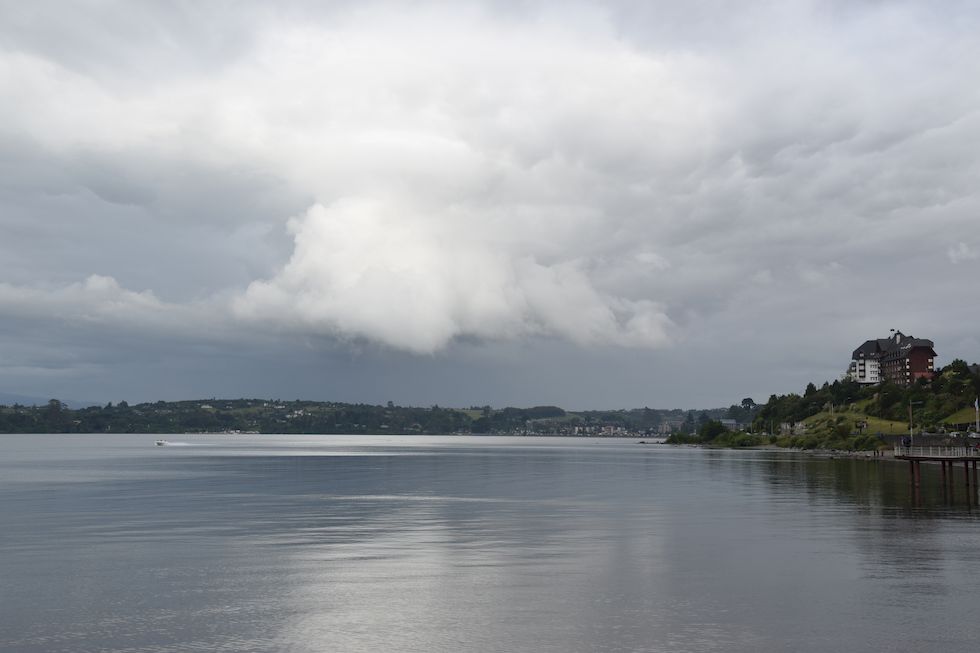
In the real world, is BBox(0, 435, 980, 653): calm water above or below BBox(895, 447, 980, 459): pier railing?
below

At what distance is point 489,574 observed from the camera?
140ft

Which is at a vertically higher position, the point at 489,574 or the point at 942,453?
the point at 942,453

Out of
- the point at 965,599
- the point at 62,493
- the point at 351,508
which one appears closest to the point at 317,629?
the point at 965,599

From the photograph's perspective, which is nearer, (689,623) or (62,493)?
(689,623)

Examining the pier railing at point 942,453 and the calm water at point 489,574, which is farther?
the pier railing at point 942,453

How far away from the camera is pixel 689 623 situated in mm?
33031

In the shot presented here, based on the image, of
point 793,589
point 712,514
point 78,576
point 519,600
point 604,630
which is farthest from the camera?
point 712,514

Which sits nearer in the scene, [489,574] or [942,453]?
[489,574]

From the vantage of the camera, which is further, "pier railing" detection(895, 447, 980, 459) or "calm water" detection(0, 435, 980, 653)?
"pier railing" detection(895, 447, 980, 459)

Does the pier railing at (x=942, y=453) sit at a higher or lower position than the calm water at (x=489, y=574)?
higher

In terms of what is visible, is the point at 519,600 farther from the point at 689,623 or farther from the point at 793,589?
the point at 793,589

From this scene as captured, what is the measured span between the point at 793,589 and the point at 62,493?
81085 mm

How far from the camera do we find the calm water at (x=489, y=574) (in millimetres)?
31328

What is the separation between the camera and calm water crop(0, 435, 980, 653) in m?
31.3
